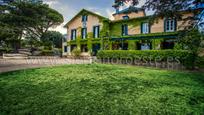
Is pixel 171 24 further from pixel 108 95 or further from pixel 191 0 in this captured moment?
pixel 108 95

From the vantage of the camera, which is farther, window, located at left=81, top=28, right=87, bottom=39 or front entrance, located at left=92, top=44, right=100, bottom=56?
window, located at left=81, top=28, right=87, bottom=39

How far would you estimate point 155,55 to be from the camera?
14438 mm

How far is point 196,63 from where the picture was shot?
43.3ft

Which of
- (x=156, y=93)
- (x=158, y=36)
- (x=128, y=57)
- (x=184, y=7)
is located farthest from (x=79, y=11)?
(x=156, y=93)

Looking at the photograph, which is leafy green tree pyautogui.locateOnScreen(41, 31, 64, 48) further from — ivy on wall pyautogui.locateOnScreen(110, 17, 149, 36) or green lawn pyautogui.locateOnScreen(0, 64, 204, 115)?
green lawn pyautogui.locateOnScreen(0, 64, 204, 115)

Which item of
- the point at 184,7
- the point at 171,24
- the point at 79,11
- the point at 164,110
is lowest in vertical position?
the point at 164,110

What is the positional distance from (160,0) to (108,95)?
3.95 metres

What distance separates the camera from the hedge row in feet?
41.6

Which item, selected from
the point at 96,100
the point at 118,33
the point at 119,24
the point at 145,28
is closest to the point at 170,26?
the point at 145,28

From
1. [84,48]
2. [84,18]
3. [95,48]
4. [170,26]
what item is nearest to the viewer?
[170,26]

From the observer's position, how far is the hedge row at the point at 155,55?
12688 millimetres

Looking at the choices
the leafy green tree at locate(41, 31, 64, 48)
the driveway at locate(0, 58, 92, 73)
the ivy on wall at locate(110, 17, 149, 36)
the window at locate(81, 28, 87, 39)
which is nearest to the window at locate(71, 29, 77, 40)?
the window at locate(81, 28, 87, 39)

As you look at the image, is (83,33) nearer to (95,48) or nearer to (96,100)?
(95,48)

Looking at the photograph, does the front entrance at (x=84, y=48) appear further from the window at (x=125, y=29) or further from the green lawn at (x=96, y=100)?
the green lawn at (x=96, y=100)
